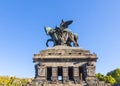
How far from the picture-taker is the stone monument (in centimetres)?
3994

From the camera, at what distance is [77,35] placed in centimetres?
4631

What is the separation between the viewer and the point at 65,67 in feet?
135

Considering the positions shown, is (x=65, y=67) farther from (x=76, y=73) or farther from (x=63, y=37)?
(x=63, y=37)

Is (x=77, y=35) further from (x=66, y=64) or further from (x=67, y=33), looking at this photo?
(x=66, y=64)

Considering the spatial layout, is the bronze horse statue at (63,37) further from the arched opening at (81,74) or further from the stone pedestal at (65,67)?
the arched opening at (81,74)

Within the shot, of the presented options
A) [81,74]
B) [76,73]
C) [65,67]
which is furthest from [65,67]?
Answer: [81,74]

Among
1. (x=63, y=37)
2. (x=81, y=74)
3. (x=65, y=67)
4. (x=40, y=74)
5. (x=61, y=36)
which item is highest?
(x=61, y=36)

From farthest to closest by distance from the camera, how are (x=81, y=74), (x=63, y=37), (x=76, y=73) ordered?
1. (x=63, y=37)
2. (x=81, y=74)
3. (x=76, y=73)

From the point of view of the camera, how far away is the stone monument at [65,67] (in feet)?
131

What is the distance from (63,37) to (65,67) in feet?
21.5

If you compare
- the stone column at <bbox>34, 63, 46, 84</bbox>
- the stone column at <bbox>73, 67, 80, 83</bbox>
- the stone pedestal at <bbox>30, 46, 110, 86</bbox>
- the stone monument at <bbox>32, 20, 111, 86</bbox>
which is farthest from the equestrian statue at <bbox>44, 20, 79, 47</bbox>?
the stone column at <bbox>34, 63, 46, 84</bbox>

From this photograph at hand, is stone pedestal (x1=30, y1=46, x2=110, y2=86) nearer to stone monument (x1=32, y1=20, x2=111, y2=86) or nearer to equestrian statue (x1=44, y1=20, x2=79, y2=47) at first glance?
stone monument (x1=32, y1=20, x2=111, y2=86)

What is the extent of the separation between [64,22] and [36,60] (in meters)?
9.77

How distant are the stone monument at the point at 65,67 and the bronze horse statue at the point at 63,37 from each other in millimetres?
1838
